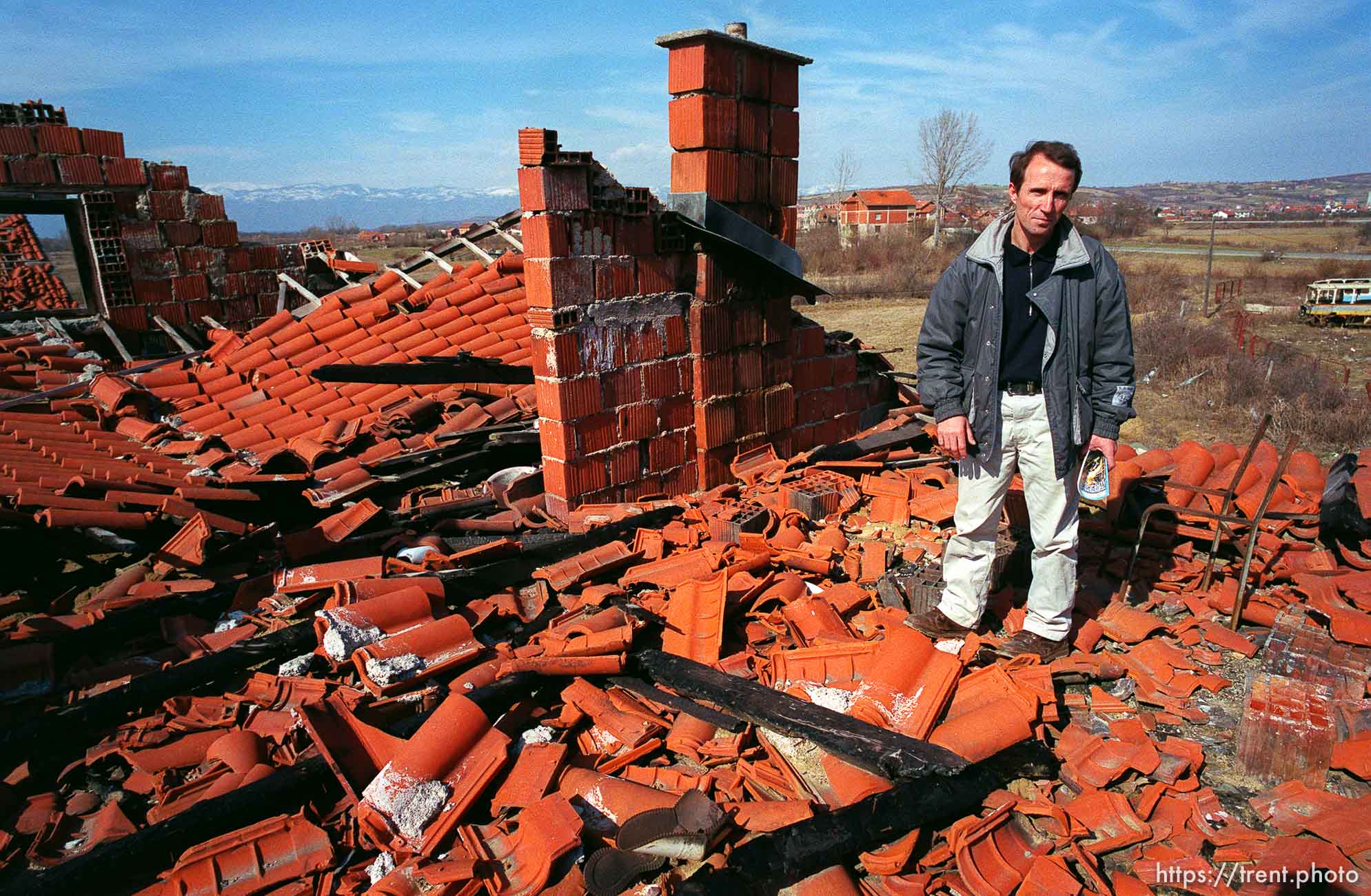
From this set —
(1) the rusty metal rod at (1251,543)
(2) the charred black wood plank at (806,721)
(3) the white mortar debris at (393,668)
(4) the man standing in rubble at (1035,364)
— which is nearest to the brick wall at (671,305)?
(3) the white mortar debris at (393,668)

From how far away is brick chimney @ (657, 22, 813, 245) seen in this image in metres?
5.00

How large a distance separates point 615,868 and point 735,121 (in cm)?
469

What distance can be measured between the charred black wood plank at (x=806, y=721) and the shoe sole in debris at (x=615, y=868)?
2.58ft

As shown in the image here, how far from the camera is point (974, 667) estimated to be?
11.4ft

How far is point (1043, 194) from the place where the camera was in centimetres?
306

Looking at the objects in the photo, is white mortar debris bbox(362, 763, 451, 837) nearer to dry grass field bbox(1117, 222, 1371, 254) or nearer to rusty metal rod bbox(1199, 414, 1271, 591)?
rusty metal rod bbox(1199, 414, 1271, 591)

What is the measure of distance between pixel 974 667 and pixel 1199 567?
214cm

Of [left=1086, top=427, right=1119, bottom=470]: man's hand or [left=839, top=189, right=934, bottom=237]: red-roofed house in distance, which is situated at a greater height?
[left=839, top=189, right=934, bottom=237]: red-roofed house in distance

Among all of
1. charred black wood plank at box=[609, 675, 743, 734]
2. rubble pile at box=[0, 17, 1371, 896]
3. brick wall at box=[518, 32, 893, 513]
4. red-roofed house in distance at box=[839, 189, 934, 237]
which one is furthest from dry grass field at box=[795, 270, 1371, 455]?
red-roofed house in distance at box=[839, 189, 934, 237]

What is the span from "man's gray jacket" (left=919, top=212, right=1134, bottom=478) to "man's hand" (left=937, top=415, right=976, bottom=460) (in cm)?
4

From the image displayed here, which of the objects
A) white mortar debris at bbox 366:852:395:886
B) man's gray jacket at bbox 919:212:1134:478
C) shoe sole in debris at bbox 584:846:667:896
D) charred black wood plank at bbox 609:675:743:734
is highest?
man's gray jacket at bbox 919:212:1134:478

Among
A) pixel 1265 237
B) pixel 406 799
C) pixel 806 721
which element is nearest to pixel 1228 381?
pixel 806 721

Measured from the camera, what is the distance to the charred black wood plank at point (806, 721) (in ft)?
9.10

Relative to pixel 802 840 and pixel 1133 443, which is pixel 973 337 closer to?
pixel 802 840
